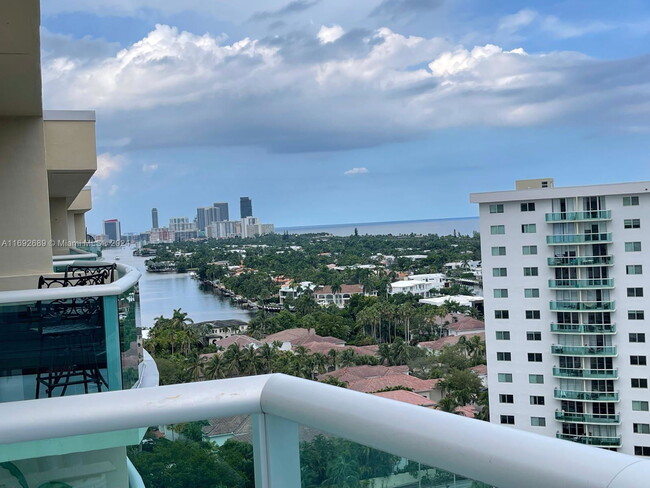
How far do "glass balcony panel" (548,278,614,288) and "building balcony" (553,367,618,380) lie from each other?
9.75 feet

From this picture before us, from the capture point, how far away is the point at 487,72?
88250 millimetres

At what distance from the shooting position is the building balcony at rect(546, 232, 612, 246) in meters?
25.2

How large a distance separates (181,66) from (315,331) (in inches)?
2203

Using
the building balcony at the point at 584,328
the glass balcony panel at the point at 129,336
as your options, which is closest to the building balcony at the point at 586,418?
the building balcony at the point at 584,328

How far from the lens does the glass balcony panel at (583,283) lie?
83.2ft

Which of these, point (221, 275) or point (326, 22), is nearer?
point (221, 275)

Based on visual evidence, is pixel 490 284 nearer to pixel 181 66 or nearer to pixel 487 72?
pixel 487 72

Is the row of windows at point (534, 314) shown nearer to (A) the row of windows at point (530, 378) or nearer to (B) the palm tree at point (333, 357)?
(A) the row of windows at point (530, 378)

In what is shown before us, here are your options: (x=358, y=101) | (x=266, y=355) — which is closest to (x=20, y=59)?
(x=266, y=355)

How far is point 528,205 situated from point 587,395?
7.03m

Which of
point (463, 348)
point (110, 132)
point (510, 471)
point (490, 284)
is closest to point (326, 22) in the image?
point (110, 132)

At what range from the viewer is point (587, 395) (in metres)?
25.7

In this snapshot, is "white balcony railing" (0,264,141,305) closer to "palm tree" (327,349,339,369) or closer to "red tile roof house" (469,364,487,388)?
"red tile roof house" (469,364,487,388)

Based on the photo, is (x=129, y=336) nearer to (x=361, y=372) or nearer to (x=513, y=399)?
(x=513, y=399)
